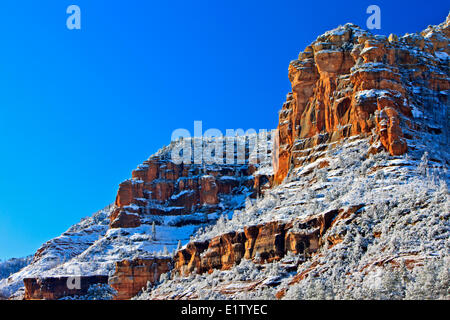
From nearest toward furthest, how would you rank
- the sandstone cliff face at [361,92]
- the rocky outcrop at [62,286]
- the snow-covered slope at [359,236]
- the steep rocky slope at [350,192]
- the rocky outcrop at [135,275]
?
the snow-covered slope at [359,236] → the steep rocky slope at [350,192] → the sandstone cliff face at [361,92] → the rocky outcrop at [135,275] → the rocky outcrop at [62,286]

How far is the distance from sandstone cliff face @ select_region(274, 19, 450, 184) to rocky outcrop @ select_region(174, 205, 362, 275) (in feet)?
86.0

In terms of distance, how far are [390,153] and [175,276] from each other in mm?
60219

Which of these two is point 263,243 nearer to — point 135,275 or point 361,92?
point 361,92

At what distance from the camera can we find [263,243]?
127125 millimetres

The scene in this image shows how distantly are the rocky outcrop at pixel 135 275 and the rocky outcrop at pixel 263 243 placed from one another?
14.9m

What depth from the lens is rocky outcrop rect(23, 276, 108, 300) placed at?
17962 cm

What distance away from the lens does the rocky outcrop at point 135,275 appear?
167 m

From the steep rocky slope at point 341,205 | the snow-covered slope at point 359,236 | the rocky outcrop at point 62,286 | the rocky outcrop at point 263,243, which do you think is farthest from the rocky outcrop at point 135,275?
the snow-covered slope at point 359,236

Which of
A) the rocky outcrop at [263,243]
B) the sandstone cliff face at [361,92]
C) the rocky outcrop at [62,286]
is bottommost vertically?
the rocky outcrop at [62,286]

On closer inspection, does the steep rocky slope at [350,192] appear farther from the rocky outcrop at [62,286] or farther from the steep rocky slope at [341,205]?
the rocky outcrop at [62,286]

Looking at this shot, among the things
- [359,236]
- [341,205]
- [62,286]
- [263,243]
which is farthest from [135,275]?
[359,236]

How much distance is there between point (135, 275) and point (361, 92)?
75202mm
